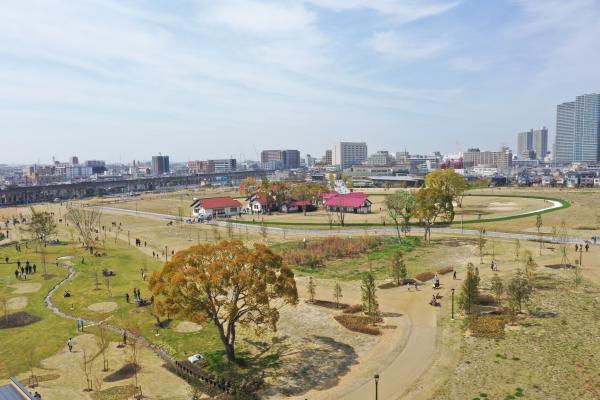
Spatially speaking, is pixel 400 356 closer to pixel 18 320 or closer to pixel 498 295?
pixel 498 295

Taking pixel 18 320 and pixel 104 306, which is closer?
pixel 18 320

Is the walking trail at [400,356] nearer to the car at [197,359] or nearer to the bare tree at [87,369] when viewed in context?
the car at [197,359]

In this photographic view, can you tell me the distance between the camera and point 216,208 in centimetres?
10788

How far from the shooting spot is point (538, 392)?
2442 cm

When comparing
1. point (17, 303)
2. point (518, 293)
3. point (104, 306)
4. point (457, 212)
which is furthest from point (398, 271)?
point (457, 212)

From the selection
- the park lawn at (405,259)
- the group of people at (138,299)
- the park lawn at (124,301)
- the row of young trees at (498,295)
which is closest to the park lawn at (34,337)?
the park lawn at (124,301)

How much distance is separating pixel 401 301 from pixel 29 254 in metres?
60.9

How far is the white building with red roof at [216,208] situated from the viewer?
4232 inches

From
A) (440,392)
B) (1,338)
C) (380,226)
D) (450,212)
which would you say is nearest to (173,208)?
(380,226)

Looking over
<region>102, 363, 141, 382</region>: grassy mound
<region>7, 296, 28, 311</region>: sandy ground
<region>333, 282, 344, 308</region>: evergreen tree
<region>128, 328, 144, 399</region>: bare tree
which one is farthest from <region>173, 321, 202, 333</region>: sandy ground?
<region>7, 296, 28, 311</region>: sandy ground

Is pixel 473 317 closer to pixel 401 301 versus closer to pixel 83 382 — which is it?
pixel 401 301

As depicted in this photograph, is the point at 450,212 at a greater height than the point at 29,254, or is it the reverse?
the point at 450,212

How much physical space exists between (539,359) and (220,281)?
22.1 m

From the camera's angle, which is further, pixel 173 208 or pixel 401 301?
pixel 173 208
